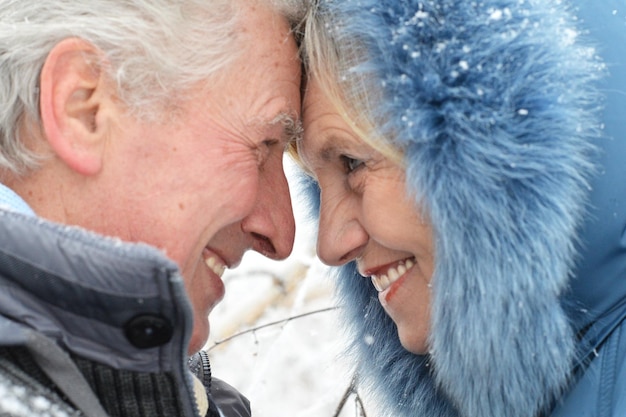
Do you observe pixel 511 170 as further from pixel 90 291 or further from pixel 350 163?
pixel 90 291

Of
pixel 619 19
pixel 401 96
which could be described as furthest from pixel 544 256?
pixel 619 19

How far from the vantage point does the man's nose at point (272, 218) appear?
2246 mm

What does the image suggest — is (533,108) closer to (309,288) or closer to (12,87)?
(12,87)

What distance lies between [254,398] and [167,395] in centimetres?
307

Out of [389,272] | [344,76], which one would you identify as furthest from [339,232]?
[344,76]

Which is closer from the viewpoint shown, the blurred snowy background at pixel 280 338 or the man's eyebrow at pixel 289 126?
the man's eyebrow at pixel 289 126

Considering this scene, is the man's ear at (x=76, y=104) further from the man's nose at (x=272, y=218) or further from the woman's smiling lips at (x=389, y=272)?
the woman's smiling lips at (x=389, y=272)

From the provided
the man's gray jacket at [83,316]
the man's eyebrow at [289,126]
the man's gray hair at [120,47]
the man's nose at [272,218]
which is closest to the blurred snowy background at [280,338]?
the man's nose at [272,218]

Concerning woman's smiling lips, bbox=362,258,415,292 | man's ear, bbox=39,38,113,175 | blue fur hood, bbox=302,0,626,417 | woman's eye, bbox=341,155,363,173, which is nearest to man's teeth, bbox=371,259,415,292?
woman's smiling lips, bbox=362,258,415,292

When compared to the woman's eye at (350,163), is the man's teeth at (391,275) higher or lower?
lower

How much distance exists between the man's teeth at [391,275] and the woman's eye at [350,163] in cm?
28

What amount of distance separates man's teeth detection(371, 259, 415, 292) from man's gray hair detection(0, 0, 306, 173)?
686 mm

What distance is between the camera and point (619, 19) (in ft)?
6.66

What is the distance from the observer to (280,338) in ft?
16.5
